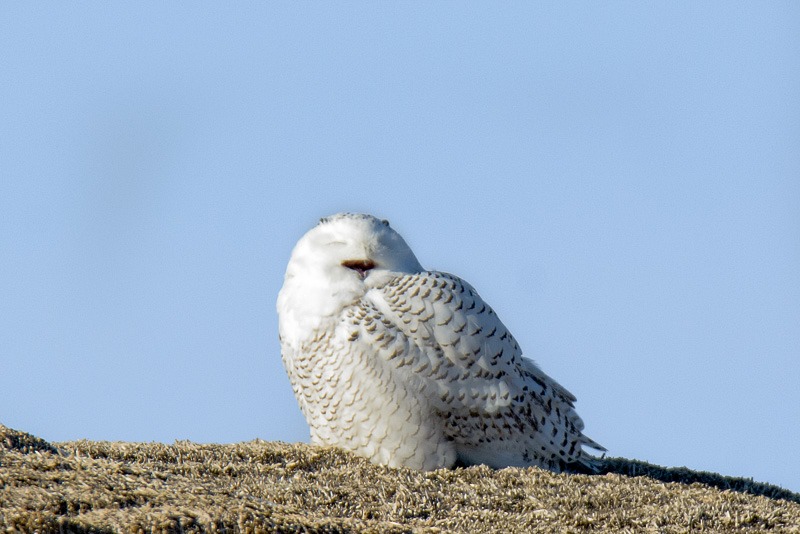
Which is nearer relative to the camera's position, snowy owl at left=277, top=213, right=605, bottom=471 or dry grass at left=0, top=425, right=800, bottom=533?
dry grass at left=0, top=425, right=800, bottom=533

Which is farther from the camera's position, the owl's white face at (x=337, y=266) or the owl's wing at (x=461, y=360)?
the owl's white face at (x=337, y=266)

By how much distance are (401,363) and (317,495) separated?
974mm

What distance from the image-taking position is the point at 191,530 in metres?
3.84

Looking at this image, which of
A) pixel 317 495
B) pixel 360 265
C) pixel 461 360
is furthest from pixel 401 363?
pixel 317 495

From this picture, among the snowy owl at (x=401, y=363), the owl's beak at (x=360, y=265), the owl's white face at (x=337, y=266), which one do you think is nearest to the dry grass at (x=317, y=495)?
the snowy owl at (x=401, y=363)

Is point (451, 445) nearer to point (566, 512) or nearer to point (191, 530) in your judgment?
point (566, 512)

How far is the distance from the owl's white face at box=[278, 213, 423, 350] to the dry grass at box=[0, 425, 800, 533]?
755 mm

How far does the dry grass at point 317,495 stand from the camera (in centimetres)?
400

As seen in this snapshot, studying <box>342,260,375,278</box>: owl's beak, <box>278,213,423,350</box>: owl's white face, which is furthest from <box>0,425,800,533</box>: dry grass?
<box>342,260,375,278</box>: owl's beak

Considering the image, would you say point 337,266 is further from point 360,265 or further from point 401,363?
point 401,363

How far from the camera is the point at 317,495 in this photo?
5102 millimetres

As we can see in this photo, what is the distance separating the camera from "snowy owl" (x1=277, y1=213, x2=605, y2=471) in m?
5.86

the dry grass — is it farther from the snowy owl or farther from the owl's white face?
Result: the owl's white face

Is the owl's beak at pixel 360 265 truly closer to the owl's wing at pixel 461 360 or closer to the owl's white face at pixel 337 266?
the owl's white face at pixel 337 266
